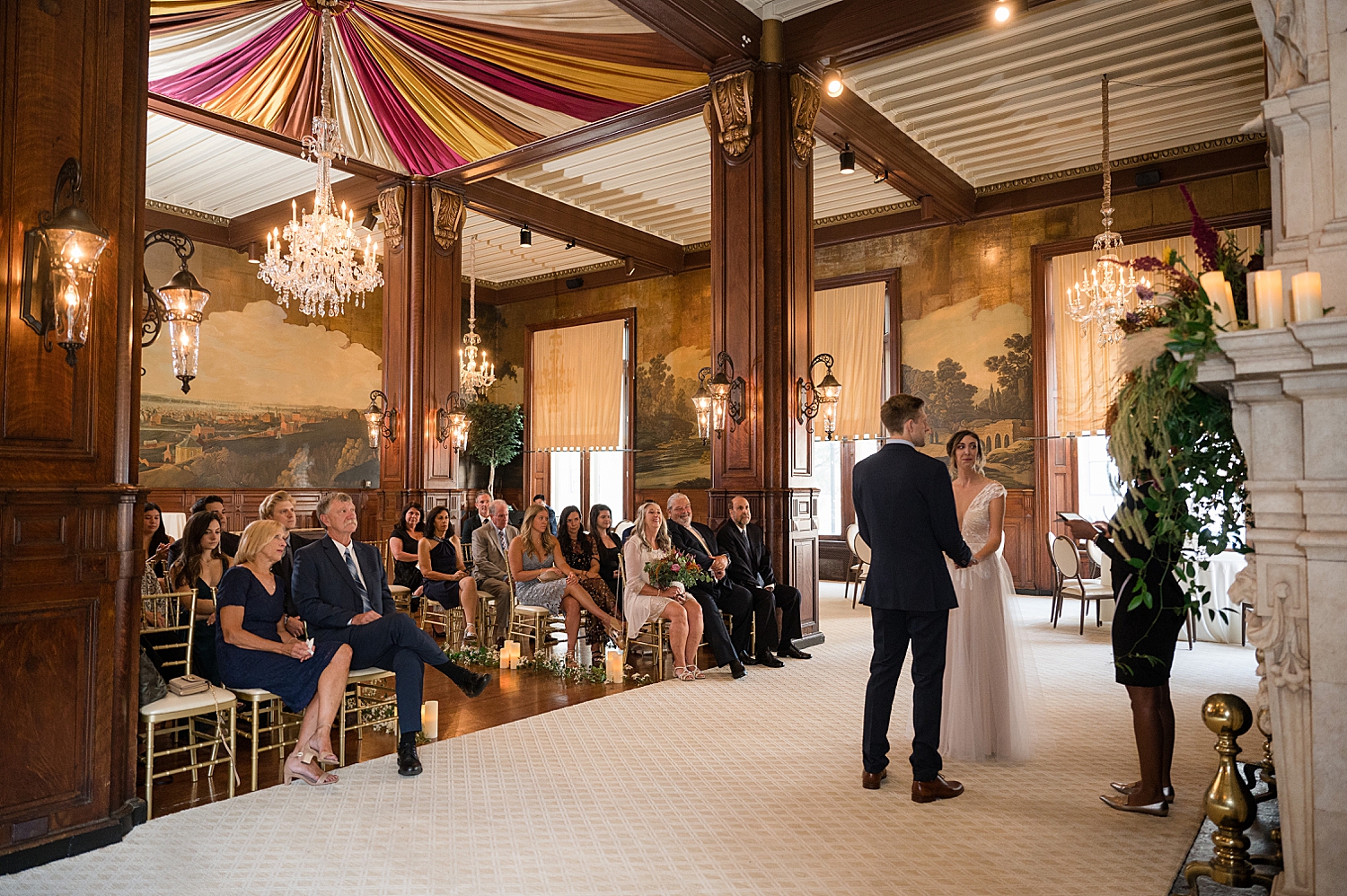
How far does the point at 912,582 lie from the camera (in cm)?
416

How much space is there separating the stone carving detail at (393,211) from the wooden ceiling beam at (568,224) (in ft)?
2.92

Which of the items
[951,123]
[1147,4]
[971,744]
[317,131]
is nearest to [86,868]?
[971,744]

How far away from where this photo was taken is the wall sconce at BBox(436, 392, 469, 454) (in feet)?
37.9

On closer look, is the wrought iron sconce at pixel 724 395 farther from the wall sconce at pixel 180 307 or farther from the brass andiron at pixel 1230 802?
the brass andiron at pixel 1230 802

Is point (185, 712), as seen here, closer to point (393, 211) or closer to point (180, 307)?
point (180, 307)

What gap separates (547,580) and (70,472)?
4521 millimetres

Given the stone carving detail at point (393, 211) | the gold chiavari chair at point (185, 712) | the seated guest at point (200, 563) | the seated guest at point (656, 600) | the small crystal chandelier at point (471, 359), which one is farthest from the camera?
the small crystal chandelier at point (471, 359)

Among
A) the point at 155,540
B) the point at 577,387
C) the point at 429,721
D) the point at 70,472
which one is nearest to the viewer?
the point at 70,472

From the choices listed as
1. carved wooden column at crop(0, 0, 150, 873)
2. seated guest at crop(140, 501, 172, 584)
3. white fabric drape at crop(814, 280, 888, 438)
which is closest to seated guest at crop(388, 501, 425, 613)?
seated guest at crop(140, 501, 172, 584)

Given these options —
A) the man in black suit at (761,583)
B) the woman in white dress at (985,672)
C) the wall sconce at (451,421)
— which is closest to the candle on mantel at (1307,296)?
the woman in white dress at (985,672)

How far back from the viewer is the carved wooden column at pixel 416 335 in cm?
1140

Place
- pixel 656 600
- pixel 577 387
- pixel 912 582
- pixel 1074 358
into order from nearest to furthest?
1. pixel 912 582
2. pixel 656 600
3. pixel 1074 358
4. pixel 577 387

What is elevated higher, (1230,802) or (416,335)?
(416,335)

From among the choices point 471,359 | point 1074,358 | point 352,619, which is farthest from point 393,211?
point 1074,358
